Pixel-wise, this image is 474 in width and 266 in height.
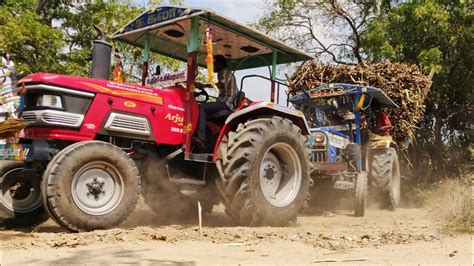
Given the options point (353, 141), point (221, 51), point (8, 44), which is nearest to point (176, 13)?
point (221, 51)

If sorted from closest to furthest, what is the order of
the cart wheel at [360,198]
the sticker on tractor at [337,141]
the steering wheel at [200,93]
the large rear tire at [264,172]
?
the large rear tire at [264,172]
the steering wheel at [200,93]
the cart wheel at [360,198]
the sticker on tractor at [337,141]

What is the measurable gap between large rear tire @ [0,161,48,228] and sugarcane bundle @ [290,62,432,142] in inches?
265

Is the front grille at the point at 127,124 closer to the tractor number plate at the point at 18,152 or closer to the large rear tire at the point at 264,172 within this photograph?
the tractor number plate at the point at 18,152

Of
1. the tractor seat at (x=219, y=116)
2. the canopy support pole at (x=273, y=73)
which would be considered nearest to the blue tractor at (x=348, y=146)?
the canopy support pole at (x=273, y=73)

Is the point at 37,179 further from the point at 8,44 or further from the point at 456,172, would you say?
the point at 456,172

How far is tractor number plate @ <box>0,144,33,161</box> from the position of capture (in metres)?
5.19

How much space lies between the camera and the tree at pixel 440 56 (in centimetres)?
1297

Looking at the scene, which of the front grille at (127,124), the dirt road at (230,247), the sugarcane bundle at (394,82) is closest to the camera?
the dirt road at (230,247)

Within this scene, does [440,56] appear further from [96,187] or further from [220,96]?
[96,187]

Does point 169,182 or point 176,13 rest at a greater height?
point 176,13

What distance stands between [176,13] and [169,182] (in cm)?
208

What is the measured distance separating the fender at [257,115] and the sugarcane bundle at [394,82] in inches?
164

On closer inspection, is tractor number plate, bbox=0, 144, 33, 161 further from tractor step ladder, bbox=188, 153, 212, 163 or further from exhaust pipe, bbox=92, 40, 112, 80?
tractor step ladder, bbox=188, 153, 212, 163

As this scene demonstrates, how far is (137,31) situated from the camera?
22.1 ft
